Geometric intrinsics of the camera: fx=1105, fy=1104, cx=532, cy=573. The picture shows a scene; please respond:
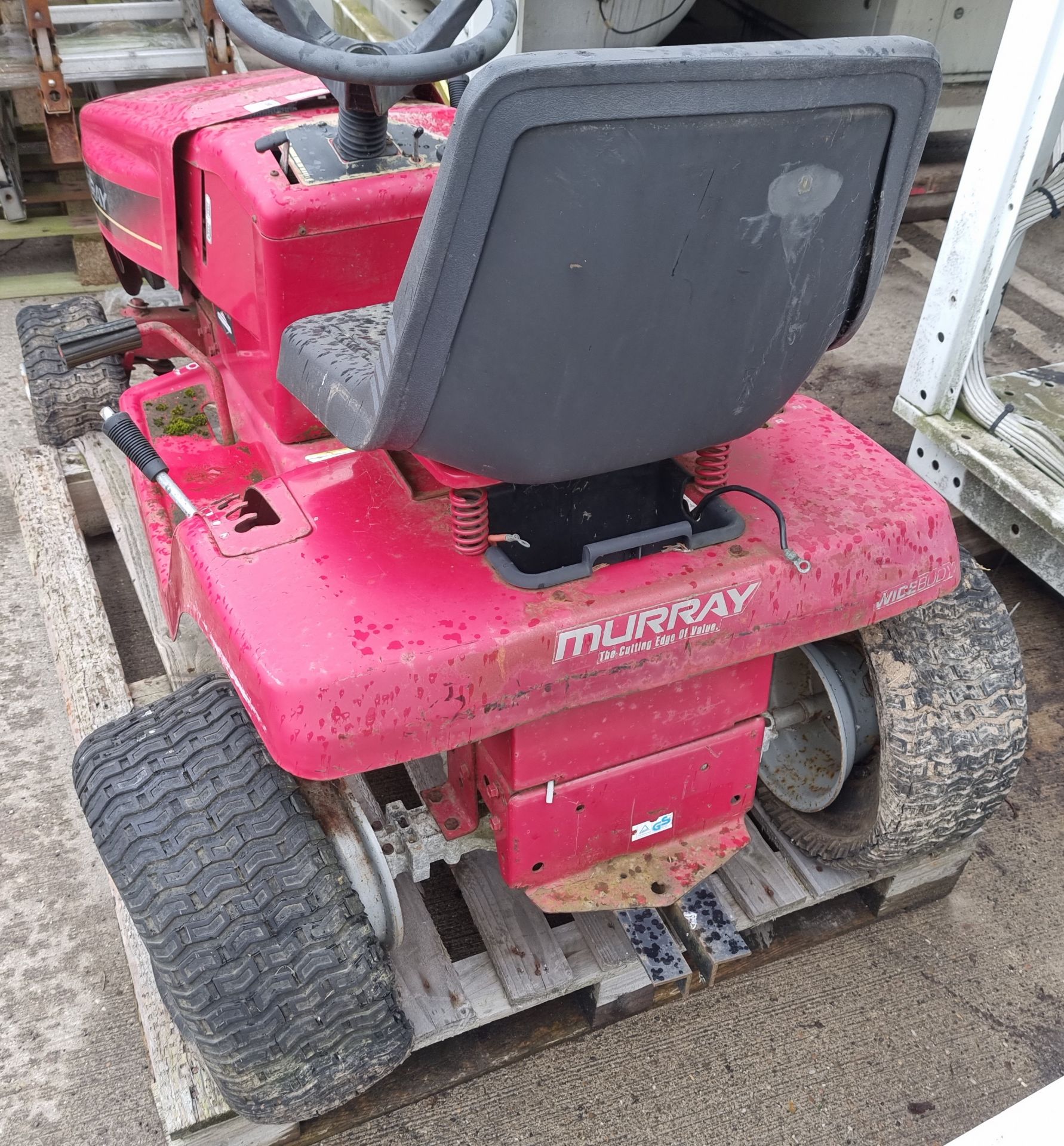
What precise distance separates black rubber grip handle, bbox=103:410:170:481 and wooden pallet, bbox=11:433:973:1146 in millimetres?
501

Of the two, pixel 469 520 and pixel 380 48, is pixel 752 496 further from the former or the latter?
pixel 380 48

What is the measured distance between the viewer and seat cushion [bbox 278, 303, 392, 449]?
135cm

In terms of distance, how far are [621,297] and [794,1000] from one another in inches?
59.6

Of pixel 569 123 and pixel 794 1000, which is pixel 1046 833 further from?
pixel 569 123

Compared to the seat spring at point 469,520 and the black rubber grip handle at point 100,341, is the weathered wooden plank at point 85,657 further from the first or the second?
the seat spring at point 469,520

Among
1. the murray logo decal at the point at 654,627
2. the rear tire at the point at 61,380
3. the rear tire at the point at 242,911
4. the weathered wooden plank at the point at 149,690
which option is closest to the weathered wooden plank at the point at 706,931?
the rear tire at the point at 242,911

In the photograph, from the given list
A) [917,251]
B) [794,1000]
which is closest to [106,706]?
[794,1000]

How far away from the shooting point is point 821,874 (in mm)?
2174

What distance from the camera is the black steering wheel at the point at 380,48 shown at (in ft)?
4.88

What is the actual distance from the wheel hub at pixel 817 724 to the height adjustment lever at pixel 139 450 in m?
1.15

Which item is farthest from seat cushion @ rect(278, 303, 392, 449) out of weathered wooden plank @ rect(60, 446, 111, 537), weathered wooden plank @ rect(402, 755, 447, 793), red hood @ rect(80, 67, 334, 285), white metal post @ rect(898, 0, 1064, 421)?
white metal post @ rect(898, 0, 1064, 421)

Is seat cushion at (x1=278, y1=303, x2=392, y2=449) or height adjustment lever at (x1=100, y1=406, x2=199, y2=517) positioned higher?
seat cushion at (x1=278, y1=303, x2=392, y2=449)

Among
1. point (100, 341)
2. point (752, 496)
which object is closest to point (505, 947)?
point (752, 496)

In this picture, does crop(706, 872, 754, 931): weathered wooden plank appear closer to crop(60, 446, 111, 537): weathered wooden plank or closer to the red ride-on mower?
the red ride-on mower
